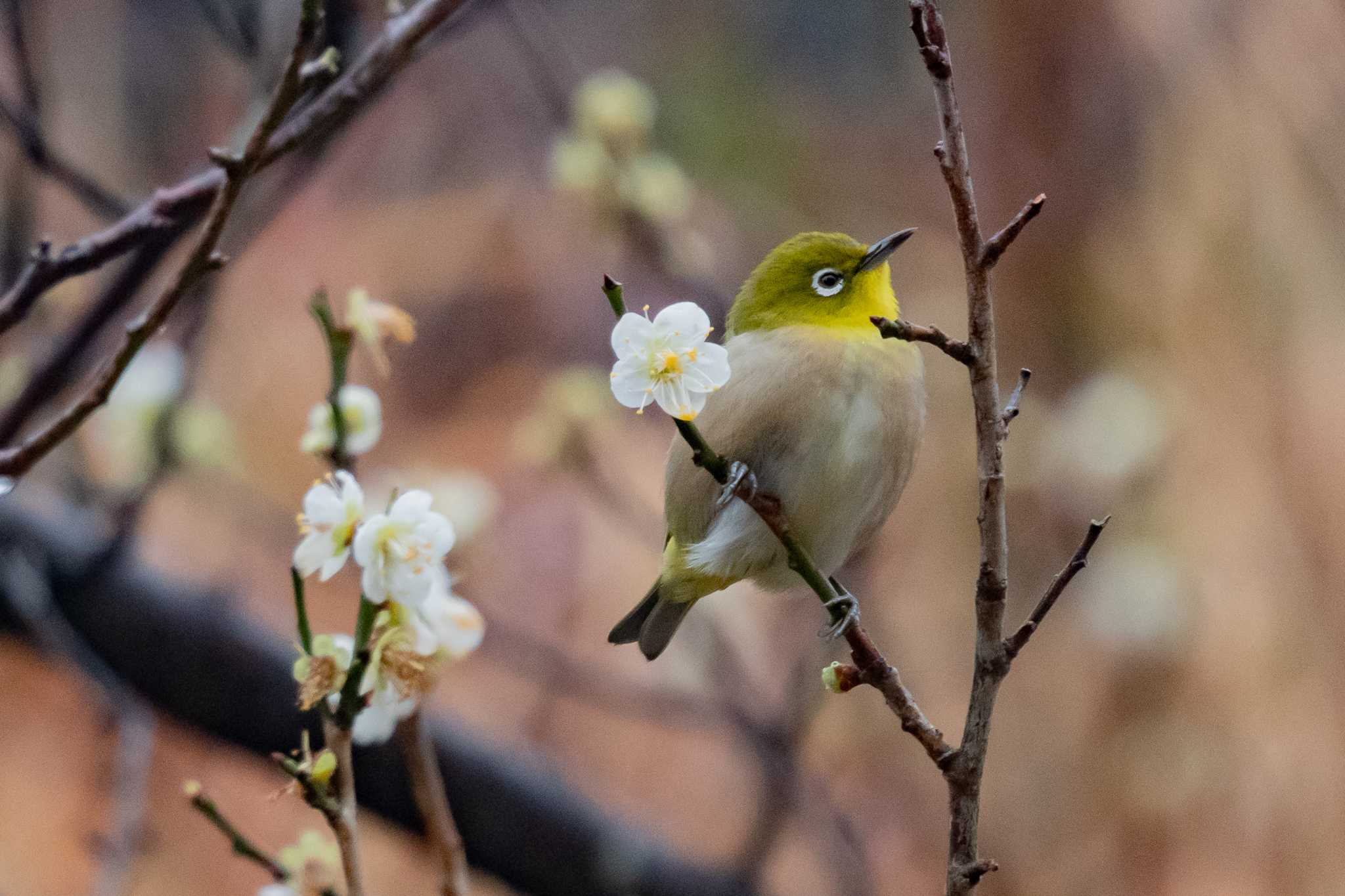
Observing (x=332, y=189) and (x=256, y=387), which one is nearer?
(x=256, y=387)

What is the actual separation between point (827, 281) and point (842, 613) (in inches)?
18.8

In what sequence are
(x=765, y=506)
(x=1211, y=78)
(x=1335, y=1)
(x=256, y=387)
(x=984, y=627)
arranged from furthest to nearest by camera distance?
1. (x=256, y=387)
2. (x=1211, y=78)
3. (x=1335, y=1)
4. (x=765, y=506)
5. (x=984, y=627)

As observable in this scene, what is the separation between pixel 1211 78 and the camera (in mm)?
3377

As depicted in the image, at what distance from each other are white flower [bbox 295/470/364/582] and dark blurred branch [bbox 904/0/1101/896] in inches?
15.0

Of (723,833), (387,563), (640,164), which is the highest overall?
(640,164)

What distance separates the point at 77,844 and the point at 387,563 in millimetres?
2862

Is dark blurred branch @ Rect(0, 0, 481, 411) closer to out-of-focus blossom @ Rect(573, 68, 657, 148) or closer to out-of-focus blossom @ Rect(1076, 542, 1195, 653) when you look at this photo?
out-of-focus blossom @ Rect(573, 68, 657, 148)

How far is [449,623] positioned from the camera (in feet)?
3.12

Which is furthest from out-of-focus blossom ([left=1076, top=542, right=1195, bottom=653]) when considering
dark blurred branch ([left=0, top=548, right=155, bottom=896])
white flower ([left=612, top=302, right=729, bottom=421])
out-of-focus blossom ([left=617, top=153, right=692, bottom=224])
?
white flower ([left=612, top=302, right=729, bottom=421])

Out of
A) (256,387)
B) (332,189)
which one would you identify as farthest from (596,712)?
(332,189)

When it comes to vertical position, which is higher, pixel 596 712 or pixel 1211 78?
pixel 1211 78

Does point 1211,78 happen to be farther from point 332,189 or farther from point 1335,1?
point 332,189

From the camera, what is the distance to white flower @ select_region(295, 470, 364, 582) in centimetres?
81

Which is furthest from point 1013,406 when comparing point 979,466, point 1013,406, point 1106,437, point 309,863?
point 1106,437
